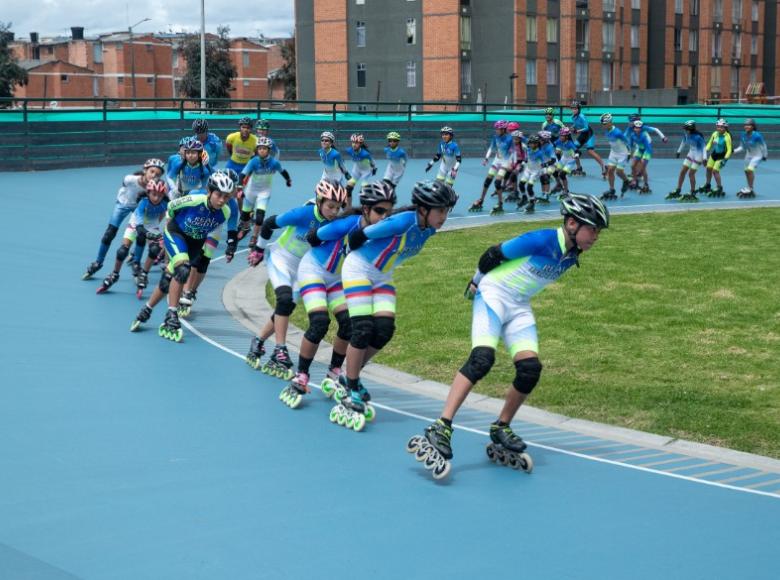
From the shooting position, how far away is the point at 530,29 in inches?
2931

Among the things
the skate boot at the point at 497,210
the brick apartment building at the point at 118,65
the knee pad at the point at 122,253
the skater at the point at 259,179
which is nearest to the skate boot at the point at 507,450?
the knee pad at the point at 122,253

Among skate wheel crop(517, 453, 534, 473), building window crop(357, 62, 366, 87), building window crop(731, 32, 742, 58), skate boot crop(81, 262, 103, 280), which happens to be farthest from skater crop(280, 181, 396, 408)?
Answer: building window crop(731, 32, 742, 58)

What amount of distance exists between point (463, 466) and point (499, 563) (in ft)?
6.18

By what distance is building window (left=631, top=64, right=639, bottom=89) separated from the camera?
3268 inches

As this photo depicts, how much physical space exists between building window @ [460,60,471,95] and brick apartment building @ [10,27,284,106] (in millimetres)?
45065

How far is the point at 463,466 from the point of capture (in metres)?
7.77

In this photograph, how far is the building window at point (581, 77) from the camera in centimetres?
7762

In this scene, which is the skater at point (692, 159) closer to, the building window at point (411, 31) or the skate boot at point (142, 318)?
the skate boot at point (142, 318)

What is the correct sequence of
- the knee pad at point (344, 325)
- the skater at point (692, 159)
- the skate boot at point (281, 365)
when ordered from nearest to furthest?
1. the knee pad at point (344, 325)
2. the skate boot at point (281, 365)
3. the skater at point (692, 159)

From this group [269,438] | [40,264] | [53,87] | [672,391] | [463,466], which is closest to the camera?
[463,466]

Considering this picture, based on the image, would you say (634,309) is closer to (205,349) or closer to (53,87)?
(205,349)

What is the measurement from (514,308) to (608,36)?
250 feet

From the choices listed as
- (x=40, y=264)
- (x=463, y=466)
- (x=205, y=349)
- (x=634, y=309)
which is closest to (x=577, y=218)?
(x=463, y=466)

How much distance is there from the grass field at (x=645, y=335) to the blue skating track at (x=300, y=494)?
912 mm
